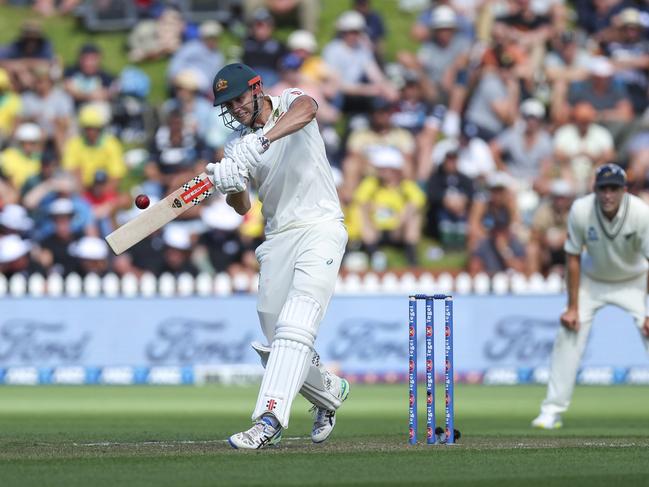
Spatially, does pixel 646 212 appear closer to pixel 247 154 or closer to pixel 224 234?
pixel 247 154

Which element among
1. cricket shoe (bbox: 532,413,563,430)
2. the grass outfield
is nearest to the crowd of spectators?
the grass outfield

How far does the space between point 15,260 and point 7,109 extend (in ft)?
9.14

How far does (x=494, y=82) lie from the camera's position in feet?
62.0

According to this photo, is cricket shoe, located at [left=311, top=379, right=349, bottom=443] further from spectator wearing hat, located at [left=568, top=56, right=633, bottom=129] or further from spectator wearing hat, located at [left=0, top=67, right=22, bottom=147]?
spectator wearing hat, located at [left=568, top=56, right=633, bottom=129]

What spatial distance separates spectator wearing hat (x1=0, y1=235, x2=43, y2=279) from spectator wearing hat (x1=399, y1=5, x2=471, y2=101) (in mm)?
5707

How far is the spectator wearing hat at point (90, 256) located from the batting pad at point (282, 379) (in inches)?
376

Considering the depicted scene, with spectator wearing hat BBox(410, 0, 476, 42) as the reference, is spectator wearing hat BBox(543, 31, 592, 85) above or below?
below

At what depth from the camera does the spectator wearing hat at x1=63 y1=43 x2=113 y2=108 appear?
19.2 metres

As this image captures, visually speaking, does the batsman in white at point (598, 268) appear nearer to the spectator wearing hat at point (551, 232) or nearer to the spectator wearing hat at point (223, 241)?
the spectator wearing hat at point (551, 232)

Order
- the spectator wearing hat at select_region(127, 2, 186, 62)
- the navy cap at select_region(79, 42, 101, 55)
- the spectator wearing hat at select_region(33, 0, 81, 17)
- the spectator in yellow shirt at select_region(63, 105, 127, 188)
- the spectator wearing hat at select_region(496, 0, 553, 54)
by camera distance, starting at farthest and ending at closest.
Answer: the spectator wearing hat at select_region(33, 0, 81, 17), the spectator wearing hat at select_region(127, 2, 186, 62), the spectator wearing hat at select_region(496, 0, 553, 54), the navy cap at select_region(79, 42, 101, 55), the spectator in yellow shirt at select_region(63, 105, 127, 188)

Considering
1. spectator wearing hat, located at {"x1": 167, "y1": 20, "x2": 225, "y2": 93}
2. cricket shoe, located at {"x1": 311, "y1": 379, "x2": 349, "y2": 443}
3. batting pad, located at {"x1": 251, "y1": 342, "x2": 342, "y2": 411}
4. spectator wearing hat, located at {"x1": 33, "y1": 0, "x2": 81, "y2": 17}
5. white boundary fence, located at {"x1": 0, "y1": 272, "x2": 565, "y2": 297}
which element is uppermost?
spectator wearing hat, located at {"x1": 33, "y1": 0, "x2": 81, "y2": 17}

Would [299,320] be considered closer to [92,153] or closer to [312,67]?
[92,153]

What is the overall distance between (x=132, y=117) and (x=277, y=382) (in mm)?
12141

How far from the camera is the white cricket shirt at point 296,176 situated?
8.09 meters
